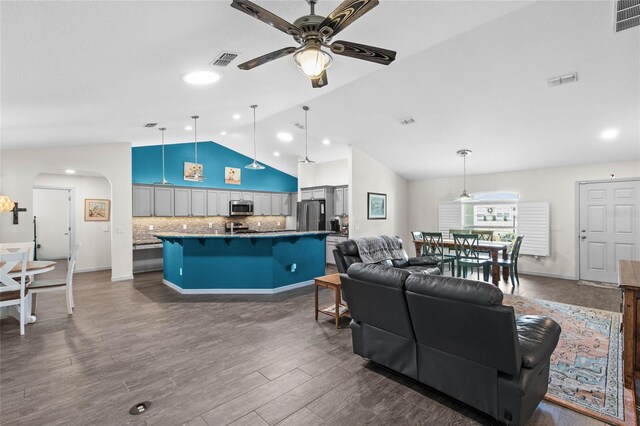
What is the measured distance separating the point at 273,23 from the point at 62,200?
31.1 ft

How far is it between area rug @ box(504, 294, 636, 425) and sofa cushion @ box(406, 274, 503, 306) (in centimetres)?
116

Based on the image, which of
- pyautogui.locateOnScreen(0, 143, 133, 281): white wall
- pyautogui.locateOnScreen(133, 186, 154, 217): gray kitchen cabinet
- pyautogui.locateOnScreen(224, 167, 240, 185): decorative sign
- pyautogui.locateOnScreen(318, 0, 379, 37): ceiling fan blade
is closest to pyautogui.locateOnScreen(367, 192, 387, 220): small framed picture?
pyautogui.locateOnScreen(224, 167, 240, 185): decorative sign

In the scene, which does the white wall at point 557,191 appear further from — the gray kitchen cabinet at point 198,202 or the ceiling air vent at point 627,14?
the gray kitchen cabinet at point 198,202

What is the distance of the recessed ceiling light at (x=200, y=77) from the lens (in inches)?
126

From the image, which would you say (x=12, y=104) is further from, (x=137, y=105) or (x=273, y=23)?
(x=273, y=23)

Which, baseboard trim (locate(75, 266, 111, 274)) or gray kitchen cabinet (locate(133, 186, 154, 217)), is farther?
baseboard trim (locate(75, 266, 111, 274))

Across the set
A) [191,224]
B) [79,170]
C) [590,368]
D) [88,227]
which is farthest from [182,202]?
[590,368]

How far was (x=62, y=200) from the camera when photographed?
8406 mm

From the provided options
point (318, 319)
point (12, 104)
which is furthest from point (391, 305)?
point (12, 104)

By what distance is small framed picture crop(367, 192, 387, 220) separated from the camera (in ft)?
24.1

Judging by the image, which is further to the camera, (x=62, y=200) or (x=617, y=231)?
(x=62, y=200)

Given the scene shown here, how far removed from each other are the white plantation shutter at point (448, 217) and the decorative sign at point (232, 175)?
18.8ft

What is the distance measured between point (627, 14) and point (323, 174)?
6.93m

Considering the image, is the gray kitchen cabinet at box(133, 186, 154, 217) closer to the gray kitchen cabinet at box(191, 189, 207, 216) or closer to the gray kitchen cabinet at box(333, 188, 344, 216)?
the gray kitchen cabinet at box(191, 189, 207, 216)
